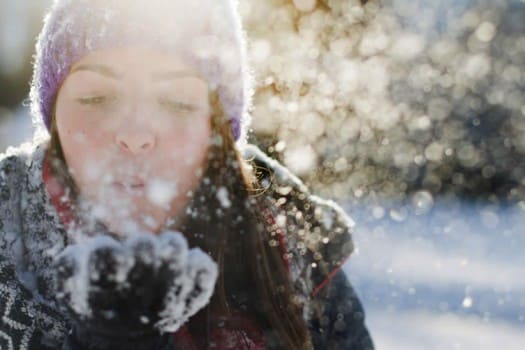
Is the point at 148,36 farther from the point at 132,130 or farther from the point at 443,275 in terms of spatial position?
the point at 443,275

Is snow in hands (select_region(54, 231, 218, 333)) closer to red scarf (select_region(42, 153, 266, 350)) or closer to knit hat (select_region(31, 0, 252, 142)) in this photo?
red scarf (select_region(42, 153, 266, 350))

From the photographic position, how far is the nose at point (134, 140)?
1.46 meters

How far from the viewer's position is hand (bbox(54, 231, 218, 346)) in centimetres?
135

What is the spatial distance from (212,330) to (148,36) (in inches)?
30.9

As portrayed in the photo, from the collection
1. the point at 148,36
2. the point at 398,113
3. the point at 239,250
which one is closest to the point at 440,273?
the point at 239,250

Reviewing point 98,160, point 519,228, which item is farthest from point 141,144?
point 519,228

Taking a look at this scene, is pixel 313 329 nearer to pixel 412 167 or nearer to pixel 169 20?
pixel 169 20

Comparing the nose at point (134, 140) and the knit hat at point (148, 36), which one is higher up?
the knit hat at point (148, 36)

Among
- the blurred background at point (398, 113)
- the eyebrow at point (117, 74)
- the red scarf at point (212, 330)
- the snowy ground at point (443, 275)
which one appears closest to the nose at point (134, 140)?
the eyebrow at point (117, 74)

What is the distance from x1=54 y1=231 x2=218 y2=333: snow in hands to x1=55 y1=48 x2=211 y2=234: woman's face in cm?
16

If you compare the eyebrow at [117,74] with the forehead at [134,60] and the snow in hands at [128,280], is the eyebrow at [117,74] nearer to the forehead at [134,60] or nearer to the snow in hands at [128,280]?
the forehead at [134,60]

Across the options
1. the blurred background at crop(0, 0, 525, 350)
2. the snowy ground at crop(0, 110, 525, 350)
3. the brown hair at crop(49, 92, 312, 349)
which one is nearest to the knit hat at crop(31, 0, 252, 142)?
the brown hair at crop(49, 92, 312, 349)

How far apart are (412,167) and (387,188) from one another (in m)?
0.40

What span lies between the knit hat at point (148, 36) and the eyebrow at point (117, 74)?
0.13 feet
